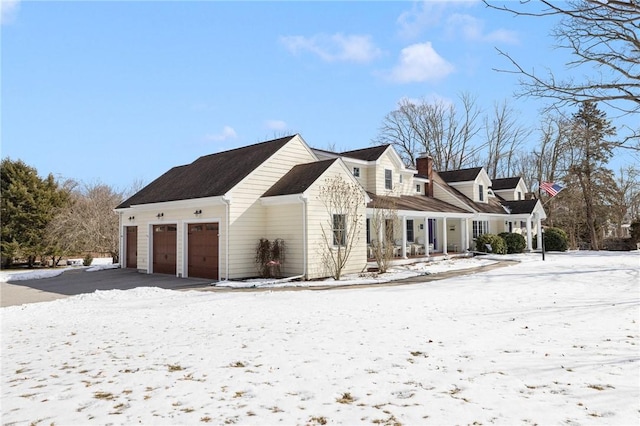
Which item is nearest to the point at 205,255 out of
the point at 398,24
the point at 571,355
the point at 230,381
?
the point at 398,24

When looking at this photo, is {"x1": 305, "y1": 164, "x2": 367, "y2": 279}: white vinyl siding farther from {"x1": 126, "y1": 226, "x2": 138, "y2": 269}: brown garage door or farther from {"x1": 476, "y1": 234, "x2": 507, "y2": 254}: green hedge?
{"x1": 476, "y1": 234, "x2": 507, "y2": 254}: green hedge

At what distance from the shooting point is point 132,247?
22.4m

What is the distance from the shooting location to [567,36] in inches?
523

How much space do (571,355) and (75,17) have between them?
47.2 ft

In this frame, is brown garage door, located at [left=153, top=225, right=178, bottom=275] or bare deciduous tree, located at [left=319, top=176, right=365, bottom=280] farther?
brown garage door, located at [left=153, top=225, right=178, bottom=275]

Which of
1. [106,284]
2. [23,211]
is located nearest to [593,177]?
[106,284]

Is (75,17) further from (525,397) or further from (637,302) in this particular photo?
(637,302)

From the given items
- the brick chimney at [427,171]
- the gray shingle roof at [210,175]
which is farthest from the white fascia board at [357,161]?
the brick chimney at [427,171]

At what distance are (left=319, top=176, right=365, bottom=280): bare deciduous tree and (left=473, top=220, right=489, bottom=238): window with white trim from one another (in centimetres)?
1424

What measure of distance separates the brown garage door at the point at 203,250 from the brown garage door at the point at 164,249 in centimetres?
131

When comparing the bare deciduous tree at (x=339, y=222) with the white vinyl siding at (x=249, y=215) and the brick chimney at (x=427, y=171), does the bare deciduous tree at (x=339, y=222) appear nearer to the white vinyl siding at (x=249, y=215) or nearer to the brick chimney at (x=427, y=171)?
the white vinyl siding at (x=249, y=215)

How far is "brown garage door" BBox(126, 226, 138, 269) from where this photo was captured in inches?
870

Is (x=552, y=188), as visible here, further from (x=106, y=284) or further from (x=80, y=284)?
(x=80, y=284)

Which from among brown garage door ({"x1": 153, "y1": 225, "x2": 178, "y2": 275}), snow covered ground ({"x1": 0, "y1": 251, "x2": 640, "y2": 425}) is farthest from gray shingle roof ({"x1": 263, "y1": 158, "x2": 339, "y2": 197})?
snow covered ground ({"x1": 0, "y1": 251, "x2": 640, "y2": 425})
